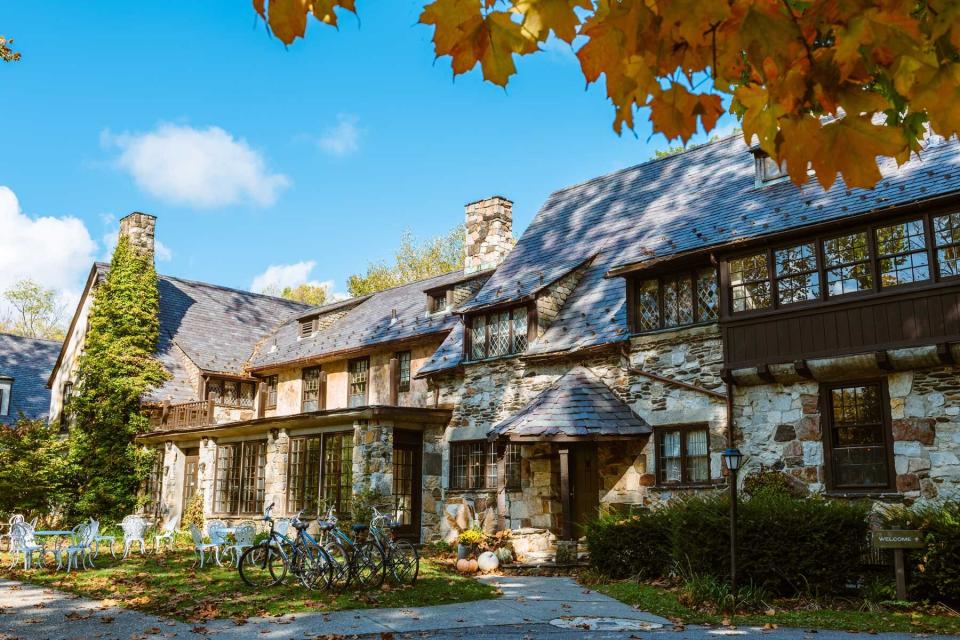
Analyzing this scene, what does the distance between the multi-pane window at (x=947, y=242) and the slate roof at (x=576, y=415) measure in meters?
5.57

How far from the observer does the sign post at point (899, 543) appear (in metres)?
10.4

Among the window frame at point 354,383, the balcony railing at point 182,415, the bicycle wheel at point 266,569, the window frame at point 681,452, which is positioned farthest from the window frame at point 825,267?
the balcony railing at point 182,415

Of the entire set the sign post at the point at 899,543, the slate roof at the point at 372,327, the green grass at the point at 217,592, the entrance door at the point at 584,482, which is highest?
the slate roof at the point at 372,327

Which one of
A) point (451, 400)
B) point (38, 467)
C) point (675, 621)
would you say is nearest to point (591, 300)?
point (451, 400)

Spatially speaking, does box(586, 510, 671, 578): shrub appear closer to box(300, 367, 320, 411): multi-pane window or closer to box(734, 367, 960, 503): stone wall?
box(734, 367, 960, 503): stone wall

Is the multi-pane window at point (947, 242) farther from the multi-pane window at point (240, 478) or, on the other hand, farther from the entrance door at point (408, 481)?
the multi-pane window at point (240, 478)

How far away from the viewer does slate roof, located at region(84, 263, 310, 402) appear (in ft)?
88.4

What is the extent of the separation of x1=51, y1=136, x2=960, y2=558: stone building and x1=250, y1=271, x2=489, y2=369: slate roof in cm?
15

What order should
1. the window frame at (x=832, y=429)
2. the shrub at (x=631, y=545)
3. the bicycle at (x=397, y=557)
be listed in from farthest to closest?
1. the shrub at (x=631, y=545)
2. the window frame at (x=832, y=429)
3. the bicycle at (x=397, y=557)

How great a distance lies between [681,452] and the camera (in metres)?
15.2

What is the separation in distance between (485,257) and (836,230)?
1238 cm

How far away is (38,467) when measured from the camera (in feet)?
74.5

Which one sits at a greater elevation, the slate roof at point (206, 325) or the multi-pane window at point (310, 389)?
the slate roof at point (206, 325)

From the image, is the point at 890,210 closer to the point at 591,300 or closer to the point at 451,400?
the point at 591,300
